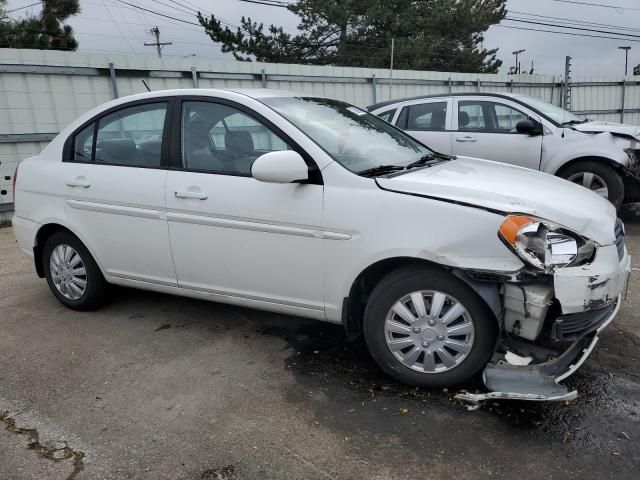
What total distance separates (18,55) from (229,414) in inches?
309

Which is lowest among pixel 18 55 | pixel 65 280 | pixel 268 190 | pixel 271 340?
pixel 271 340

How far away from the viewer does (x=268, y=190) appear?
3330 millimetres

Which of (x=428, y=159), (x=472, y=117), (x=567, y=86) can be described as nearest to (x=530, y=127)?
(x=472, y=117)

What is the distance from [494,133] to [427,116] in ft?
3.26

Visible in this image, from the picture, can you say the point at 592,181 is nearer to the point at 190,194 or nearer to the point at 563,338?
the point at 563,338

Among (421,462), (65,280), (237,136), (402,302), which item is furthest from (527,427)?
(65,280)

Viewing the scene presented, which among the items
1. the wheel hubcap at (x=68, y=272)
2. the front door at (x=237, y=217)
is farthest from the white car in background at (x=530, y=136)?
the wheel hubcap at (x=68, y=272)

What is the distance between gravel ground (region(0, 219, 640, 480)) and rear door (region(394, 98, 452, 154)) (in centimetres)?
418

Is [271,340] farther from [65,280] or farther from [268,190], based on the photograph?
[65,280]

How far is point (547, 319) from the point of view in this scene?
2822 mm

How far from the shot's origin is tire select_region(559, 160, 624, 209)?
22.4 ft

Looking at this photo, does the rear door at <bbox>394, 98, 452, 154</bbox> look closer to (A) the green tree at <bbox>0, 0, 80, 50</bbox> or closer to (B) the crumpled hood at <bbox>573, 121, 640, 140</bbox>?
(B) the crumpled hood at <bbox>573, 121, 640, 140</bbox>

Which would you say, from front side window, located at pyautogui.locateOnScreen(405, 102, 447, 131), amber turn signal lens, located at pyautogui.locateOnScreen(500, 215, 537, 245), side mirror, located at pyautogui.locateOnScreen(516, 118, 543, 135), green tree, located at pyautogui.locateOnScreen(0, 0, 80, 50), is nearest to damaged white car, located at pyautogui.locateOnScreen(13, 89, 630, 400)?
amber turn signal lens, located at pyautogui.locateOnScreen(500, 215, 537, 245)

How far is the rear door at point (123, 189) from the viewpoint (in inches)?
151
